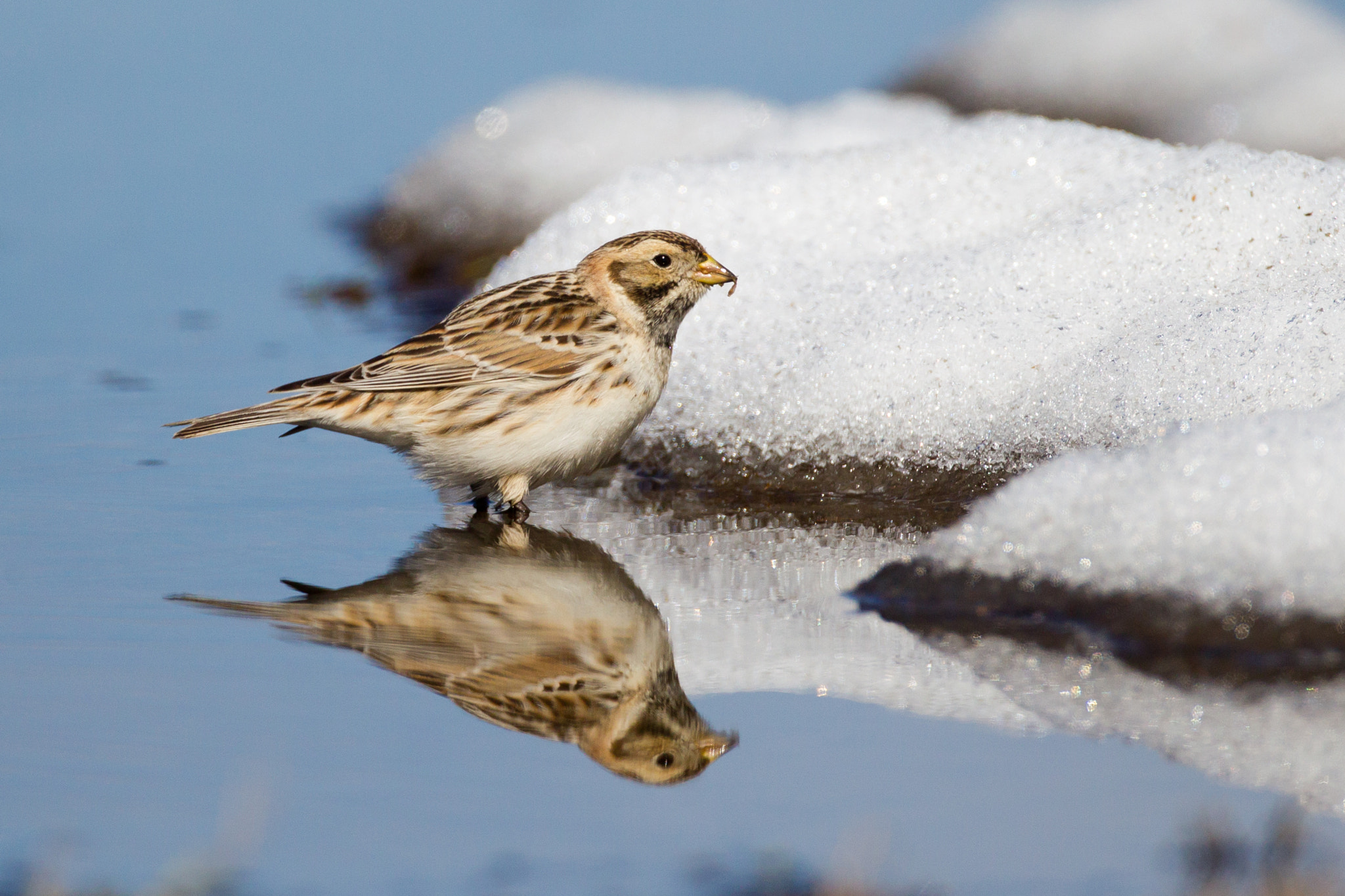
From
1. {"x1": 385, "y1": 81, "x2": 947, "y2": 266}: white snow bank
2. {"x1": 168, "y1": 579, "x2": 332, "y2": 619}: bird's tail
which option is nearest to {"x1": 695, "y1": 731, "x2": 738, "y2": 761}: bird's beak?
{"x1": 168, "y1": 579, "x2": 332, "y2": 619}: bird's tail

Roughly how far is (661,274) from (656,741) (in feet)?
8.58

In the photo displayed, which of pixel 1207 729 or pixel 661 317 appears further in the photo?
pixel 661 317

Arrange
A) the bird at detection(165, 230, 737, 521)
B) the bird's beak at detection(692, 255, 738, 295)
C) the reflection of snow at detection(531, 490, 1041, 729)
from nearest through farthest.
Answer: the reflection of snow at detection(531, 490, 1041, 729), the bird at detection(165, 230, 737, 521), the bird's beak at detection(692, 255, 738, 295)

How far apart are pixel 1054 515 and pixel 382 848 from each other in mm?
1996

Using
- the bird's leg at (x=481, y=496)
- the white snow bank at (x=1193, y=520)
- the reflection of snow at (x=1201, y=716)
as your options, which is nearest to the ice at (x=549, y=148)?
the bird's leg at (x=481, y=496)

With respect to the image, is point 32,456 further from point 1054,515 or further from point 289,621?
point 1054,515

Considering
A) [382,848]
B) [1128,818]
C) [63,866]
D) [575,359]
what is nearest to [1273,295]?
[575,359]

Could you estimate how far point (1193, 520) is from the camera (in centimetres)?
385

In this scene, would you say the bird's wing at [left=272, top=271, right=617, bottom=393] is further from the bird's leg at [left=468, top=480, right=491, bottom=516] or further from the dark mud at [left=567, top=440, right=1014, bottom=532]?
the dark mud at [left=567, top=440, right=1014, bottom=532]

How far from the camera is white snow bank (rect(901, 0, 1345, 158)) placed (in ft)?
33.3

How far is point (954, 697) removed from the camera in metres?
3.46

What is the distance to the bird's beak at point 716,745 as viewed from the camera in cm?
319

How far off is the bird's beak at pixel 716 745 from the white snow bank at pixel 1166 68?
7.76 metres

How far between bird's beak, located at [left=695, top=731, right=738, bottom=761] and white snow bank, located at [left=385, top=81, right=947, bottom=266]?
20.5ft
